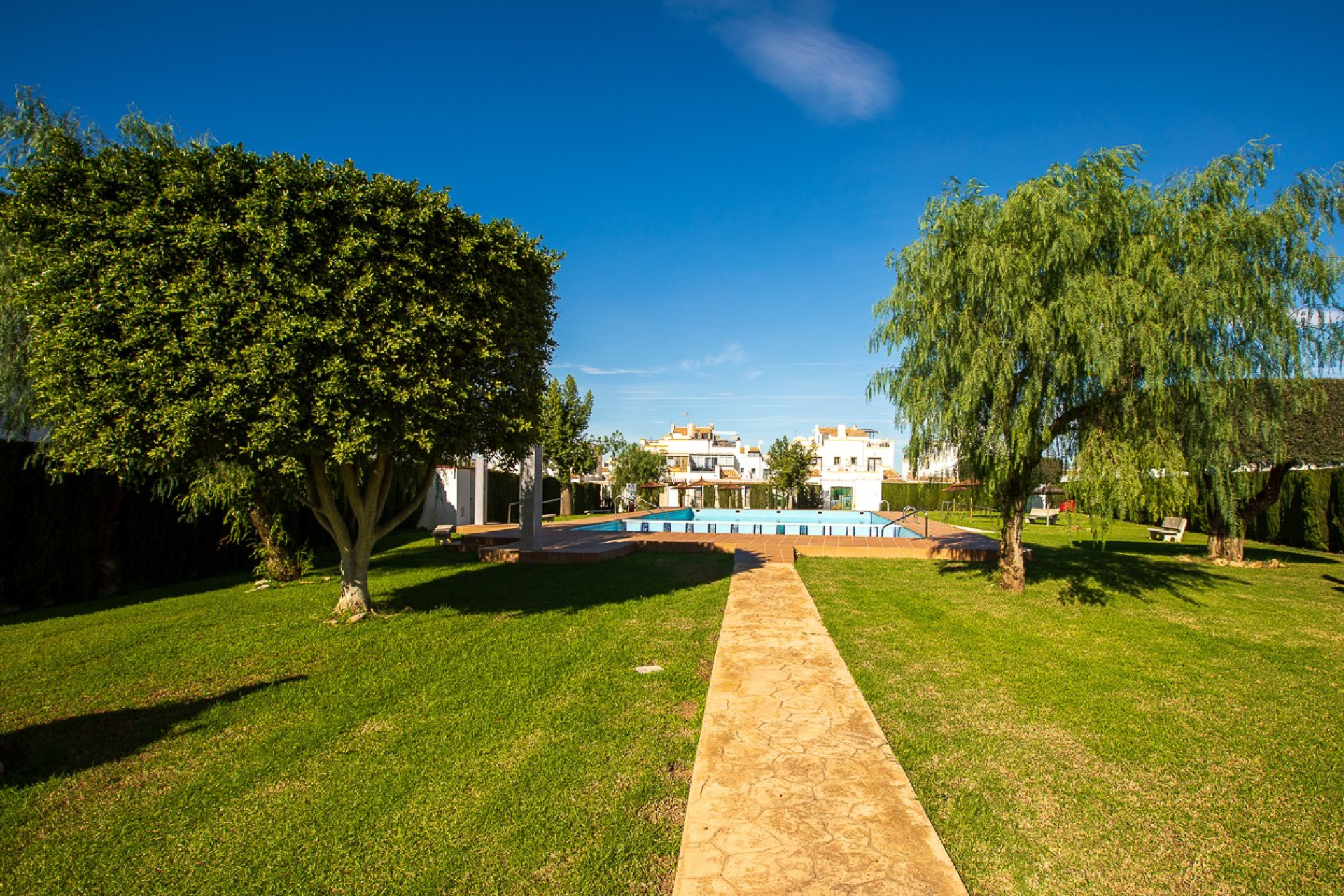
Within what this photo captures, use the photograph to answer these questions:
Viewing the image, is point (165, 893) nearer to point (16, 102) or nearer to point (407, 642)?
point (407, 642)

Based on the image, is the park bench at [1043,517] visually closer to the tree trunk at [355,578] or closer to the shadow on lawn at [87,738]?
the tree trunk at [355,578]

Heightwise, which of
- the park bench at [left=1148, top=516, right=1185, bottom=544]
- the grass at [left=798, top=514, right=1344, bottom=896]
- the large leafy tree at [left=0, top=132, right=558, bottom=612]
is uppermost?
the large leafy tree at [left=0, top=132, right=558, bottom=612]

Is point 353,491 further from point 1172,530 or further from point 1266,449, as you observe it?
point 1172,530

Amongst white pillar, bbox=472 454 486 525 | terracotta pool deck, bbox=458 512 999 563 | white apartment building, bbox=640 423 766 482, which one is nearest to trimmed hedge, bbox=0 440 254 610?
terracotta pool deck, bbox=458 512 999 563

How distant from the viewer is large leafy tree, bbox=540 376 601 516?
31000mm

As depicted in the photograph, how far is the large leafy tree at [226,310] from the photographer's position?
→ 22.0 ft

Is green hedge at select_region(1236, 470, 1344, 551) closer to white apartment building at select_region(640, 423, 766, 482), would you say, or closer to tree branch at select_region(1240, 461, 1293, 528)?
tree branch at select_region(1240, 461, 1293, 528)

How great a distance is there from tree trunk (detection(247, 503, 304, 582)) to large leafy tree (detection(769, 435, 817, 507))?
95.0ft

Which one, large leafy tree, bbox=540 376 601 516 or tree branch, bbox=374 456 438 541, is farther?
large leafy tree, bbox=540 376 601 516

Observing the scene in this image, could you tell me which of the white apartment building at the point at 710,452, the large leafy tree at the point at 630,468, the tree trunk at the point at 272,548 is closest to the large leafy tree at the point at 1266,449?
the tree trunk at the point at 272,548

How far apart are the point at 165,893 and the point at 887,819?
3.68 metres

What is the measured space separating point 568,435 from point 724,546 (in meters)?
16.4

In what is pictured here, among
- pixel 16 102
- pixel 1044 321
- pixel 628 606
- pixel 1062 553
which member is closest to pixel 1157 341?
pixel 1044 321

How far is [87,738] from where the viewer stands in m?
4.95
